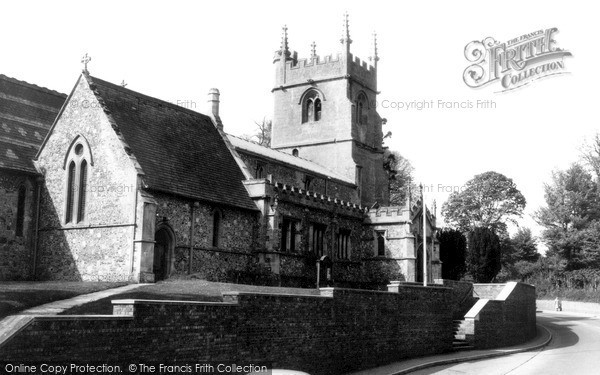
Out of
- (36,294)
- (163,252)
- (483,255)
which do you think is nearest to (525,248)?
(483,255)

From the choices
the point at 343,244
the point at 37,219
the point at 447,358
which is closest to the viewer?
the point at 447,358

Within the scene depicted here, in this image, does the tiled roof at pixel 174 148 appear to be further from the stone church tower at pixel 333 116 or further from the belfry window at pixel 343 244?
the stone church tower at pixel 333 116

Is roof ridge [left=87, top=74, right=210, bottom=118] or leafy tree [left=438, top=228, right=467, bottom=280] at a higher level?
roof ridge [left=87, top=74, right=210, bottom=118]

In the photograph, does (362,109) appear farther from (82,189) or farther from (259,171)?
(82,189)

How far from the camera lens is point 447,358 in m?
26.1

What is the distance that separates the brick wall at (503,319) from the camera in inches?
1208

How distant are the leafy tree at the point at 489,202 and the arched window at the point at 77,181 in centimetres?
5784

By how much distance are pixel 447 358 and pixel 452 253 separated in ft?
91.5

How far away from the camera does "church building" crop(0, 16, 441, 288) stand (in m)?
29.0

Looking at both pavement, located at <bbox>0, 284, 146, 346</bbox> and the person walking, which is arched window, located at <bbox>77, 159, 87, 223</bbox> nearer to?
pavement, located at <bbox>0, 284, 146, 346</bbox>

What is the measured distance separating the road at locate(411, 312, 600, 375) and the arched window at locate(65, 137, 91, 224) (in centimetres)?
1610

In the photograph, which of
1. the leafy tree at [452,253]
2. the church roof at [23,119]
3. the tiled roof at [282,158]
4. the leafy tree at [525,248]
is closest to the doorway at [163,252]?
the church roof at [23,119]

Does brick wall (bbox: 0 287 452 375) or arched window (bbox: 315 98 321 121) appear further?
arched window (bbox: 315 98 321 121)

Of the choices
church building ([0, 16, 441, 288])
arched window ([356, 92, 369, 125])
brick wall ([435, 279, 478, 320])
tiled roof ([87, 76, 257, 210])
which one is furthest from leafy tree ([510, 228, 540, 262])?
tiled roof ([87, 76, 257, 210])
